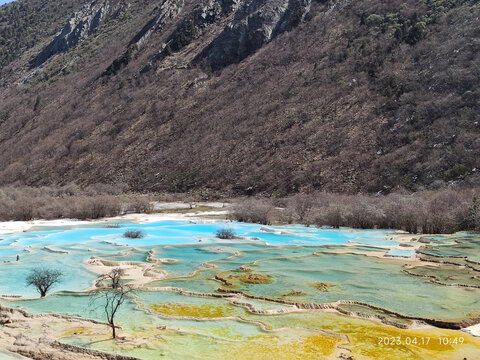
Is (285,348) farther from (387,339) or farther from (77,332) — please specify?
(77,332)

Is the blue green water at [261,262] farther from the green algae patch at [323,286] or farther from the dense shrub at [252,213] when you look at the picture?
the dense shrub at [252,213]

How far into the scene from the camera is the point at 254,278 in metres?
A: 14.6

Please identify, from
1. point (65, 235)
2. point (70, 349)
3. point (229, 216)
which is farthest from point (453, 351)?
point (229, 216)

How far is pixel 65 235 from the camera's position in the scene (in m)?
27.1

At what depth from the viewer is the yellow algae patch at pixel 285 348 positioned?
27.7 feet

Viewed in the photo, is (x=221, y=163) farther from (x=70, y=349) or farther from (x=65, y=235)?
(x=70, y=349)

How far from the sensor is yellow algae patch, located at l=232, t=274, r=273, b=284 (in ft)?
46.7

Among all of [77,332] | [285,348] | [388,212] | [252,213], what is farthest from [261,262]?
[252,213]

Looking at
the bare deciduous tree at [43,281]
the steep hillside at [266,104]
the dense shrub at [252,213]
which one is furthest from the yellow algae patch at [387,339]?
the steep hillside at [266,104]

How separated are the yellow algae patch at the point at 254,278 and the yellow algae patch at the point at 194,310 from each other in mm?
2670

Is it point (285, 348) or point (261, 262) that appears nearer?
point (285, 348)

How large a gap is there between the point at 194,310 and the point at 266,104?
44049 millimetres

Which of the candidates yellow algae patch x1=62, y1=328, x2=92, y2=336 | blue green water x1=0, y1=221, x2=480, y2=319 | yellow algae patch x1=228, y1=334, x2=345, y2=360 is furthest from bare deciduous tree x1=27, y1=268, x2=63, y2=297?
yellow algae patch x1=228, y1=334, x2=345, y2=360

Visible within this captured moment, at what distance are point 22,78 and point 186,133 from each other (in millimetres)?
55672
